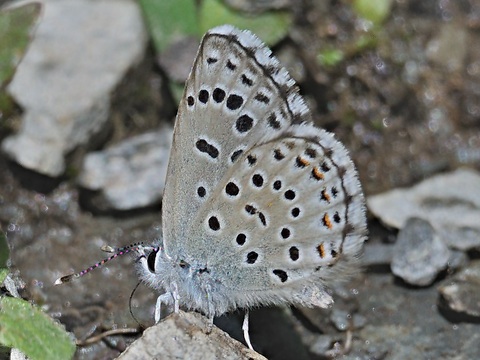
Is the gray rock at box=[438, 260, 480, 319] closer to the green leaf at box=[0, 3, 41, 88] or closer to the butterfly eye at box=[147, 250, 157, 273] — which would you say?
the butterfly eye at box=[147, 250, 157, 273]

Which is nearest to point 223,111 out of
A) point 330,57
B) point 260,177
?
point 260,177

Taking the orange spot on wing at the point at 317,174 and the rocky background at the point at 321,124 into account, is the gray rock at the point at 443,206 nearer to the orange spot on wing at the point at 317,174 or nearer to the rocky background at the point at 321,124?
the rocky background at the point at 321,124

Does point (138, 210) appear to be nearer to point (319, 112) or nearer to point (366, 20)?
point (319, 112)

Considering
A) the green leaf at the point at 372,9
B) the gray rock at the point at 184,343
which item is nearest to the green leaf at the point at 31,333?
the gray rock at the point at 184,343

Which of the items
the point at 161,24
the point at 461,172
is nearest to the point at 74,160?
the point at 161,24

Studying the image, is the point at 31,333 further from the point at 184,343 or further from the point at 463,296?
the point at 463,296

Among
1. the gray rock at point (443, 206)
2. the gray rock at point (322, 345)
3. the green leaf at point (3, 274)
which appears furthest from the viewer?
the gray rock at point (443, 206)
